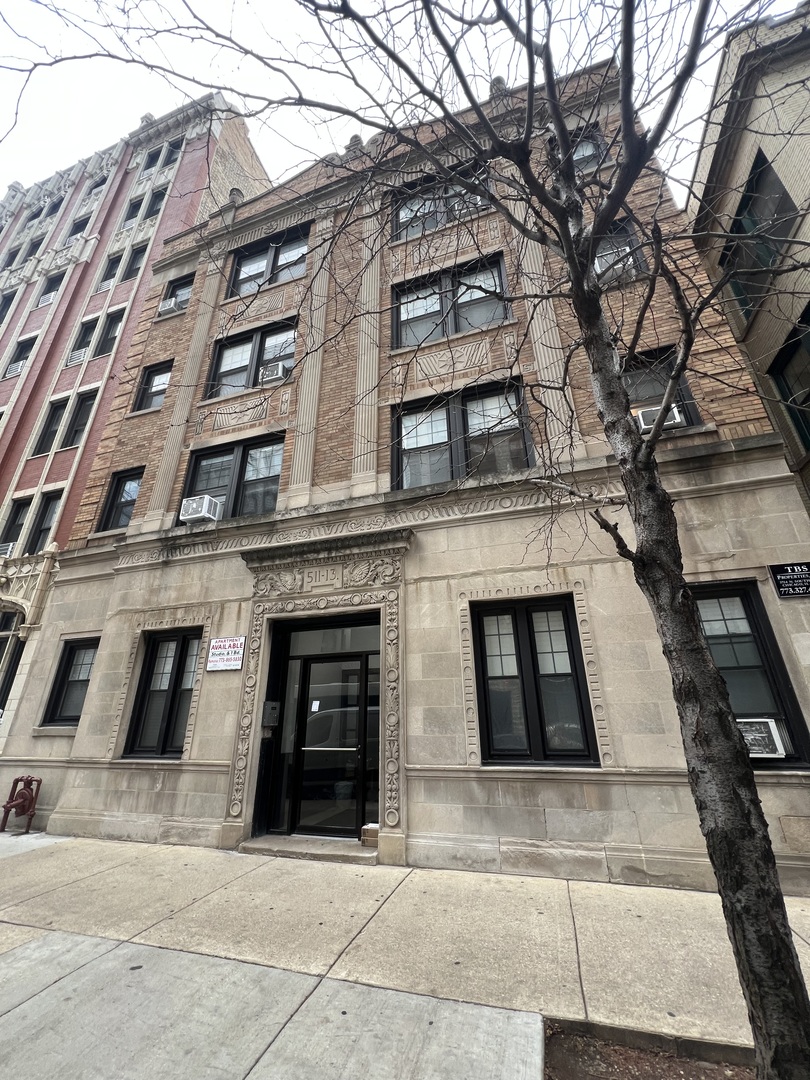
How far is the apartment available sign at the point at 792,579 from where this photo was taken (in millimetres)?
5902

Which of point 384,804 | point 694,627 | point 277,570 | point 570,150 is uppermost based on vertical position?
point 570,150

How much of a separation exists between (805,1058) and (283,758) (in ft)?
23.1

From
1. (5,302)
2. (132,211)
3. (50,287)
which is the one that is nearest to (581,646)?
(50,287)

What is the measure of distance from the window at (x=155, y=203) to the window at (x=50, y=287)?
462 centimetres

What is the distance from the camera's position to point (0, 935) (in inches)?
164

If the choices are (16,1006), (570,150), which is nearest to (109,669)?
(16,1006)

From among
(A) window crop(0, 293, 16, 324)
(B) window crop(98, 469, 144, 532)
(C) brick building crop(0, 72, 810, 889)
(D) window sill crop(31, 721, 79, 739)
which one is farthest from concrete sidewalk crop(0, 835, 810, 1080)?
(A) window crop(0, 293, 16, 324)

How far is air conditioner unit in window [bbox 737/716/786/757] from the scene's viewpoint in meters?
5.54

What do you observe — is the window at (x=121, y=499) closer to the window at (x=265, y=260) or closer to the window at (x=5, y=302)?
the window at (x=265, y=260)

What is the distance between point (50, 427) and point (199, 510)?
10645 millimetres

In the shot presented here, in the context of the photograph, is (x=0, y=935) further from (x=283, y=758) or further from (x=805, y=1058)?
(x=805, y=1058)

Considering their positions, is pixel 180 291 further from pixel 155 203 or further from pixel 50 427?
pixel 155 203

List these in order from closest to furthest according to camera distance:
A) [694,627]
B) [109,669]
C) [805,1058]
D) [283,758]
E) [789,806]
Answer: [805,1058]
[694,627]
[789,806]
[283,758]
[109,669]

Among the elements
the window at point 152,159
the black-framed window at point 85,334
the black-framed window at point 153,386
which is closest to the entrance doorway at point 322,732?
the black-framed window at point 153,386
